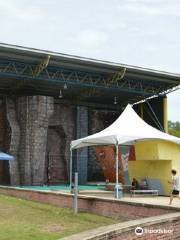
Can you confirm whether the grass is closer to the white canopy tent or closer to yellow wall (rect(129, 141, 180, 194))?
the white canopy tent

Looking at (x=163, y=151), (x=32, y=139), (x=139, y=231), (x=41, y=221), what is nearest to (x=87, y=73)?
(x=32, y=139)

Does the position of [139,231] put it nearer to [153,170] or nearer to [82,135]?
[153,170]

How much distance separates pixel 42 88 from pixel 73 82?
11.6ft

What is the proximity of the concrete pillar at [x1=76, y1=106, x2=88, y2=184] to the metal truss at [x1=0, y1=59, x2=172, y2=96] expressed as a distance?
4.17 m

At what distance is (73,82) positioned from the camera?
29969 millimetres

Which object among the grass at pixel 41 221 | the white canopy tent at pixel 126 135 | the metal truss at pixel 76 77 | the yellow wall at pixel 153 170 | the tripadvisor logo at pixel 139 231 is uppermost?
the metal truss at pixel 76 77

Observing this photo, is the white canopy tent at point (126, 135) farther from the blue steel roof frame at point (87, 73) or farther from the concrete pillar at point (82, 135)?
the concrete pillar at point (82, 135)

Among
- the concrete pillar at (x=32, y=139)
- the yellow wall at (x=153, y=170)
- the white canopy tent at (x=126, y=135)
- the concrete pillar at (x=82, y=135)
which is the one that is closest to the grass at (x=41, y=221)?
the white canopy tent at (x=126, y=135)

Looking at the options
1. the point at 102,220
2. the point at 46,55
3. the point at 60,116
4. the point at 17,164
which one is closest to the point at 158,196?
the point at 102,220

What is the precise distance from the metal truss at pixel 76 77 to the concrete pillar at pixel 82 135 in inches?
164

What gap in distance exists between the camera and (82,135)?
34.9 metres

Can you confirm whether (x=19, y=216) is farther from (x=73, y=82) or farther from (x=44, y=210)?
(x=73, y=82)

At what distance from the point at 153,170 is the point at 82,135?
53.3 feet

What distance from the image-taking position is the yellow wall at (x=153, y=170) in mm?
18219
